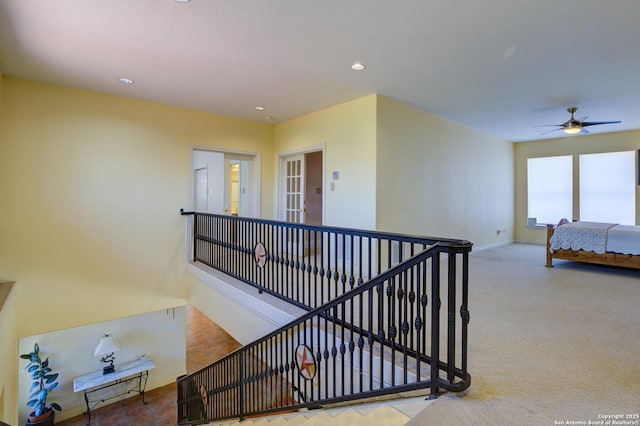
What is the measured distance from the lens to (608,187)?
676 cm

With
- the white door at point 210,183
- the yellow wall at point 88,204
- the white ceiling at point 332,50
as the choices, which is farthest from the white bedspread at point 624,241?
the white door at point 210,183

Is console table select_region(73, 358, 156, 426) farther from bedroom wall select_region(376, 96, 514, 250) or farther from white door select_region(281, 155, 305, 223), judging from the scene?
bedroom wall select_region(376, 96, 514, 250)

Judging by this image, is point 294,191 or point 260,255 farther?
point 294,191

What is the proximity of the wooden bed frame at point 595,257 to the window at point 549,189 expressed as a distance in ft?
10.1

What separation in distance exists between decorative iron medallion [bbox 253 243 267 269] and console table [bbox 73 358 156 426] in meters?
4.06

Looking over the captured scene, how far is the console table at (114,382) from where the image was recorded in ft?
17.7

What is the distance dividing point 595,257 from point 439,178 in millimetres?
2494

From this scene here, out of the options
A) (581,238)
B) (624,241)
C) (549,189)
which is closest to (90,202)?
(581,238)

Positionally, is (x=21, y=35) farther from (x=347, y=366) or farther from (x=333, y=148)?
(x=347, y=366)

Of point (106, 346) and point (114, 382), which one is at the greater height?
point (106, 346)

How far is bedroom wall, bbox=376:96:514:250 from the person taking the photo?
455 cm

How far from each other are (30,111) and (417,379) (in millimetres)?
5252

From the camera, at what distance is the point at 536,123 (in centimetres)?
593

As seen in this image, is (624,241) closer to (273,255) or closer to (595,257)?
(595,257)
